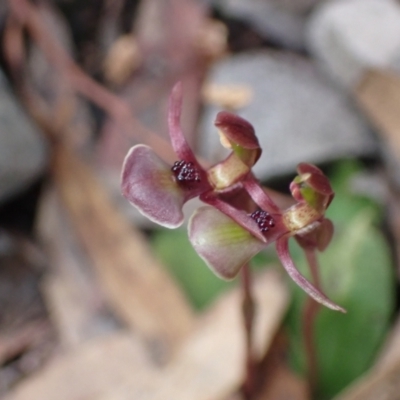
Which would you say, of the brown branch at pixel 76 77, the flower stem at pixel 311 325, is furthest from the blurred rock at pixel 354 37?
the flower stem at pixel 311 325

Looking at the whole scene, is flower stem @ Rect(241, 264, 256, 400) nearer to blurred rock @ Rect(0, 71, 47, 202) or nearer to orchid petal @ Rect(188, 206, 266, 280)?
orchid petal @ Rect(188, 206, 266, 280)

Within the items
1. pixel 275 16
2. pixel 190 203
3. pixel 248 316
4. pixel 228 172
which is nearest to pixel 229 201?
pixel 228 172

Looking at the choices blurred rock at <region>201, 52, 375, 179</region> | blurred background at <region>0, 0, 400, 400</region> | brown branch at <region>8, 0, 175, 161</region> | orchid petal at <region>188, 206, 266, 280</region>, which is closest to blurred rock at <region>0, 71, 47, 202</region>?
blurred background at <region>0, 0, 400, 400</region>

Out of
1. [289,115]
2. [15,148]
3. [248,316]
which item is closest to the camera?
[248,316]

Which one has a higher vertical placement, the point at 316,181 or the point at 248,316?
the point at 316,181

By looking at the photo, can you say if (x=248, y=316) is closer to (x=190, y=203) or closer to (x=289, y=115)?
(x=190, y=203)

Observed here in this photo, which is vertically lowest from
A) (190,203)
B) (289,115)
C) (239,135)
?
(190,203)

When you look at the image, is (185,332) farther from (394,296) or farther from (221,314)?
(394,296)
